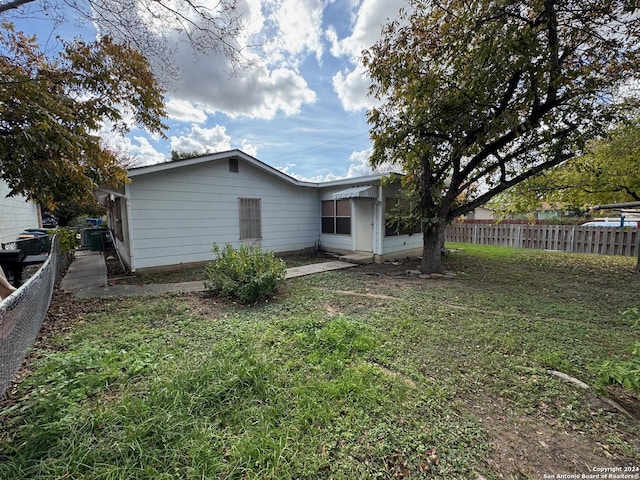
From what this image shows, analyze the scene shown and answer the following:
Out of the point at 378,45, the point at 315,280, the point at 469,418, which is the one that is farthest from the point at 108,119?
the point at 469,418

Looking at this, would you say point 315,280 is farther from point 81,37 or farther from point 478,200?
point 81,37

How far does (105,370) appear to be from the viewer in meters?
2.60

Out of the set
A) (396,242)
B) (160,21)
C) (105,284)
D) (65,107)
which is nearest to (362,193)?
Answer: (396,242)

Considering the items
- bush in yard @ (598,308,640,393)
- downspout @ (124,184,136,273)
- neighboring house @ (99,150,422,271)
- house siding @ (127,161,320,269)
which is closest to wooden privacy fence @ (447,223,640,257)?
neighboring house @ (99,150,422,271)

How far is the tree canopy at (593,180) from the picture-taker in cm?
699

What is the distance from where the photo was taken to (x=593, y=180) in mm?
8422

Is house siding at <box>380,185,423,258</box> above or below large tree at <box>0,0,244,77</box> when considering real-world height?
below

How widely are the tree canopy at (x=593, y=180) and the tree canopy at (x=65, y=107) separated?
32.8 feet

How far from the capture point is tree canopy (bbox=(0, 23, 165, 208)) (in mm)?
3514

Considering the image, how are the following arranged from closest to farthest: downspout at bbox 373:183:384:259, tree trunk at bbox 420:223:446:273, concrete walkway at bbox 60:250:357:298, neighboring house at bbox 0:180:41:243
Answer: concrete walkway at bbox 60:250:357:298 → tree trunk at bbox 420:223:446:273 → neighboring house at bbox 0:180:41:243 → downspout at bbox 373:183:384:259

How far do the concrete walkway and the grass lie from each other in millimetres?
1030

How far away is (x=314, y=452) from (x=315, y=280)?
16.2 feet

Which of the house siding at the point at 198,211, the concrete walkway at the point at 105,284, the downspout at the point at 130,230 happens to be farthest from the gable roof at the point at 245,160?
the concrete walkway at the point at 105,284

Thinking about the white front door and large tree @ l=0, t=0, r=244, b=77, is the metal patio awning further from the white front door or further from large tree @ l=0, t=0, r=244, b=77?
large tree @ l=0, t=0, r=244, b=77
